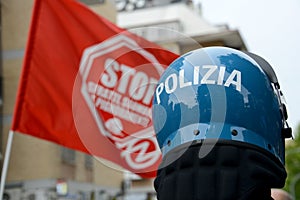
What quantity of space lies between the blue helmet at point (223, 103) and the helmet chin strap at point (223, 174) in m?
0.04

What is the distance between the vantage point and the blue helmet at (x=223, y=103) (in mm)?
1520

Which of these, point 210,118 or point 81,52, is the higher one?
point 81,52

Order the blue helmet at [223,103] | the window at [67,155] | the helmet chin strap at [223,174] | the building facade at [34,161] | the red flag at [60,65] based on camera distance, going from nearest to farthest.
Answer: the helmet chin strap at [223,174] < the blue helmet at [223,103] < the red flag at [60,65] < the building facade at [34,161] < the window at [67,155]

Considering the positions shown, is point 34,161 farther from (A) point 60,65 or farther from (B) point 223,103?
(B) point 223,103

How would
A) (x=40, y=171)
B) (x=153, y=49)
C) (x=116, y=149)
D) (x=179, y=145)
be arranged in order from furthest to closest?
(x=40, y=171), (x=116, y=149), (x=153, y=49), (x=179, y=145)

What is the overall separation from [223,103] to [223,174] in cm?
20

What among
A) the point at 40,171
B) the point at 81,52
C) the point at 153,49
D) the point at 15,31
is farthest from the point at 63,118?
the point at 15,31

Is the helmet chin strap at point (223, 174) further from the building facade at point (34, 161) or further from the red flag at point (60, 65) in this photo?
the building facade at point (34, 161)

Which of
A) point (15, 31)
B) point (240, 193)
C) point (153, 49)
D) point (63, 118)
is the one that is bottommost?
point (240, 193)

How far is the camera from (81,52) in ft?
18.9

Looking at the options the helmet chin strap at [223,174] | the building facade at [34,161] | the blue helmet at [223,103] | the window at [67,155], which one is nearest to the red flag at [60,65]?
the blue helmet at [223,103]

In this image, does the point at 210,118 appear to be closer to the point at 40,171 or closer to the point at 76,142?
the point at 76,142

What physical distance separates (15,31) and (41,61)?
30.1 ft

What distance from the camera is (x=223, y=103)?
154 cm
